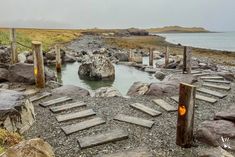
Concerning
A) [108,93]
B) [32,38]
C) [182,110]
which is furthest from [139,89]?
[32,38]

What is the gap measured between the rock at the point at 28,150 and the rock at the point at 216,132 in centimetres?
380

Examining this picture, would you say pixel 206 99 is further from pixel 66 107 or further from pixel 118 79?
pixel 118 79

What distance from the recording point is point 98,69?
20.0 m

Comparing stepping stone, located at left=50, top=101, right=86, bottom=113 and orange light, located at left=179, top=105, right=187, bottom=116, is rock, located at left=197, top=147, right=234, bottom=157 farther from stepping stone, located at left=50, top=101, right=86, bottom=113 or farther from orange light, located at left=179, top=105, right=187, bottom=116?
stepping stone, located at left=50, top=101, right=86, bottom=113

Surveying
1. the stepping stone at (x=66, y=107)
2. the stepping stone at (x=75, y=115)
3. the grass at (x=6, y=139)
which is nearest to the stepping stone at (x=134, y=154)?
the grass at (x=6, y=139)

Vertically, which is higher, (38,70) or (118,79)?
(38,70)

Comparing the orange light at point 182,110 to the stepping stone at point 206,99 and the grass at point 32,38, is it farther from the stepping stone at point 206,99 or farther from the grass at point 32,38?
the grass at point 32,38

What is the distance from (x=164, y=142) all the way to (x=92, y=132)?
A: 6.15 ft

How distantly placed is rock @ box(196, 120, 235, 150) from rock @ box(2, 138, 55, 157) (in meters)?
3.80

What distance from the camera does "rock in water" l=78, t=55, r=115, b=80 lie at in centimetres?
1994

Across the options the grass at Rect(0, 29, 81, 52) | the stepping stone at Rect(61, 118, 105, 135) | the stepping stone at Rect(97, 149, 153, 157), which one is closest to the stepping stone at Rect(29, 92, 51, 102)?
the stepping stone at Rect(61, 118, 105, 135)

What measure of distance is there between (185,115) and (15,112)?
4.36 meters

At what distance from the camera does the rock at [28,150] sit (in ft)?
16.5

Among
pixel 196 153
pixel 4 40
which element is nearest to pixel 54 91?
pixel 196 153
